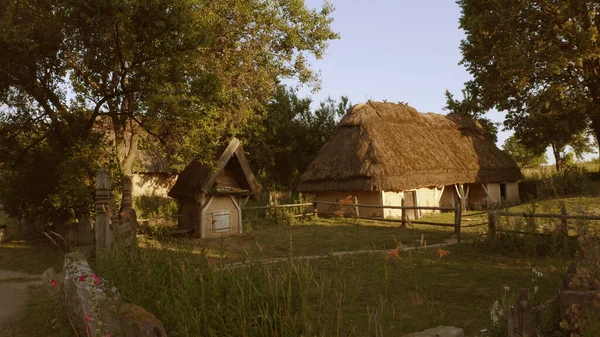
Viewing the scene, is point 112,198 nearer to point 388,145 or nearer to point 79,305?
point 79,305

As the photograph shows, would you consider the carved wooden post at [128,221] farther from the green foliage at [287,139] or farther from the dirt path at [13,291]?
the green foliage at [287,139]

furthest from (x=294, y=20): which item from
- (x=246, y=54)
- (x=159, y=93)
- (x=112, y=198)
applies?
(x=112, y=198)

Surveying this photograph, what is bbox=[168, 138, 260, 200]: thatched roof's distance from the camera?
1376cm

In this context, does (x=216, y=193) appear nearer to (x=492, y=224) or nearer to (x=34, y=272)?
(x=34, y=272)

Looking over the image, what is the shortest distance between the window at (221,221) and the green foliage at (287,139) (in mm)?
14014

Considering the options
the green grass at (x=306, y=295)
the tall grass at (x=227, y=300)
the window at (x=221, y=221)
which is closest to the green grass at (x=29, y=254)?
the window at (x=221, y=221)

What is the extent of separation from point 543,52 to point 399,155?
771 cm

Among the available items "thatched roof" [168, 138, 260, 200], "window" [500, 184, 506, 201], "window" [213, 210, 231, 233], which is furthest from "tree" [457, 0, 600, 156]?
"window" [213, 210, 231, 233]

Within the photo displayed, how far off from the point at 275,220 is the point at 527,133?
14.4 metres

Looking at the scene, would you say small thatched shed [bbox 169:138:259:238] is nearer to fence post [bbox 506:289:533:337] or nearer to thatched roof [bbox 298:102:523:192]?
thatched roof [bbox 298:102:523:192]

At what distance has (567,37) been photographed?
807 inches

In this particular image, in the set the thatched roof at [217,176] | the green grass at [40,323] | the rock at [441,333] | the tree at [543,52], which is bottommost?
the green grass at [40,323]

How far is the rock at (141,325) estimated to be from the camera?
4.15 meters

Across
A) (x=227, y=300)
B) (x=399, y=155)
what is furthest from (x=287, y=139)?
(x=227, y=300)
